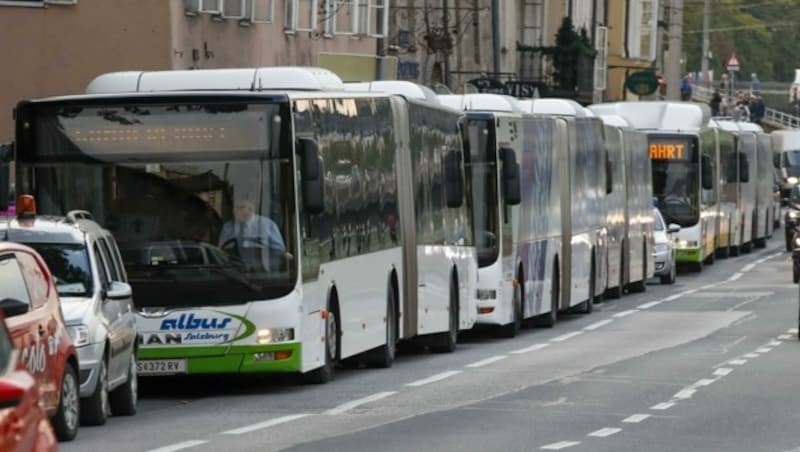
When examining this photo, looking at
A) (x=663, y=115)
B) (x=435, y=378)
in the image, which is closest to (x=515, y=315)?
(x=435, y=378)

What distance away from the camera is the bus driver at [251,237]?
2097 centimetres

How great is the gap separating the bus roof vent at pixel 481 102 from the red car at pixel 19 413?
79.5 feet

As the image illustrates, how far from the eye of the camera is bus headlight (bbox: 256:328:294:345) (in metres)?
21.0

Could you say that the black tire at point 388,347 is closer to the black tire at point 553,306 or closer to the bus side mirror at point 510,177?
the bus side mirror at point 510,177

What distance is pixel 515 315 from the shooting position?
32312 mm

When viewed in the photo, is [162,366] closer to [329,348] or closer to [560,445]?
[329,348]

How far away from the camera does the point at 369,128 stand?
2439cm

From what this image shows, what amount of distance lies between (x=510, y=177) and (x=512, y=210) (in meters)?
0.78

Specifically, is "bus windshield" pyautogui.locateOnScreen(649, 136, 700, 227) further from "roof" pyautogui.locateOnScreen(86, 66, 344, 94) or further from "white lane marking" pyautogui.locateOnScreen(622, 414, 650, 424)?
"white lane marking" pyautogui.locateOnScreen(622, 414, 650, 424)

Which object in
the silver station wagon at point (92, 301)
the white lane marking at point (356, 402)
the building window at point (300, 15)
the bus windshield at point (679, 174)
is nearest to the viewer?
the silver station wagon at point (92, 301)

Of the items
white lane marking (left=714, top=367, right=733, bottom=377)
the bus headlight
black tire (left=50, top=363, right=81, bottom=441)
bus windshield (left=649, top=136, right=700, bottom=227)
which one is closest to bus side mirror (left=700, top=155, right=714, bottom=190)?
bus windshield (left=649, top=136, right=700, bottom=227)

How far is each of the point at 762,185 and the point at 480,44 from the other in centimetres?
1070

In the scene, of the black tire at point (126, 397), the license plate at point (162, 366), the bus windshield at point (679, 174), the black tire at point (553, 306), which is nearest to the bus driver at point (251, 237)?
the license plate at point (162, 366)

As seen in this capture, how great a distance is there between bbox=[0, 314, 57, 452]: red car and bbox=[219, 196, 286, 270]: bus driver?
11421 millimetres
